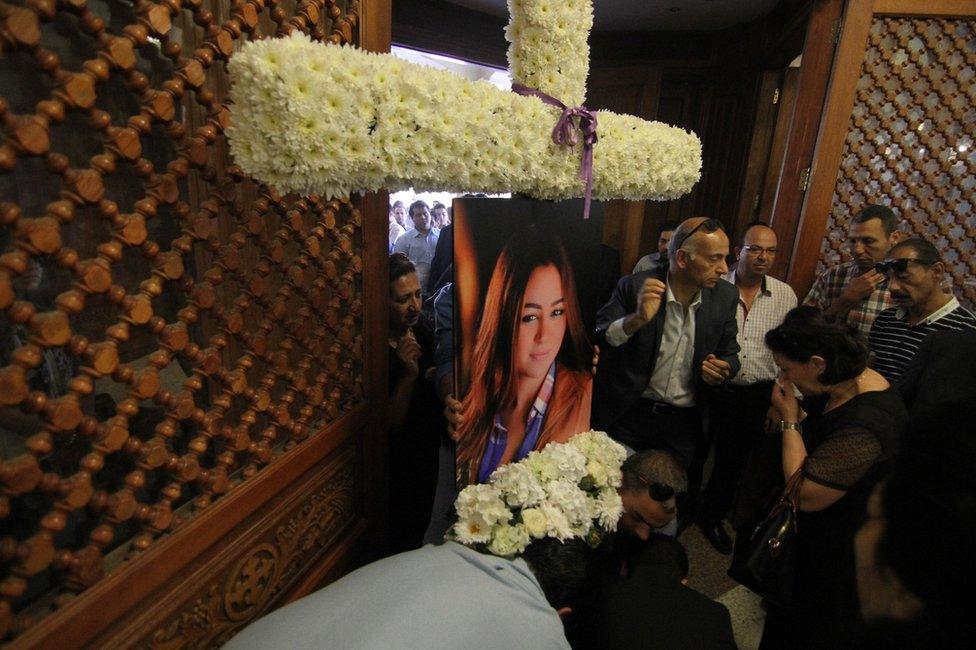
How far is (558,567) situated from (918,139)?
123 inches

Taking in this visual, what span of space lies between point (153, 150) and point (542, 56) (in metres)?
0.97

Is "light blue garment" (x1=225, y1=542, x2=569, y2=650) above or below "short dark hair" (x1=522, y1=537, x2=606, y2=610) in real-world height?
above

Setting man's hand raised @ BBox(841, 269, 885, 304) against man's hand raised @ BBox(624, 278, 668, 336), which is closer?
man's hand raised @ BBox(624, 278, 668, 336)

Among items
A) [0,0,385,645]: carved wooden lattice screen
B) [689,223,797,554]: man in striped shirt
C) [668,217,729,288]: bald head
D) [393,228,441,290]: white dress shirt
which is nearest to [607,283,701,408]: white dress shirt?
[668,217,729,288]: bald head

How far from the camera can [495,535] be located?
133 centimetres

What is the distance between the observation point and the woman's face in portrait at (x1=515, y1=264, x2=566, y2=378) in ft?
4.92

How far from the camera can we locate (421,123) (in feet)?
3.02

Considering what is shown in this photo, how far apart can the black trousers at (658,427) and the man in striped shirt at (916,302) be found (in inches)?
36.6

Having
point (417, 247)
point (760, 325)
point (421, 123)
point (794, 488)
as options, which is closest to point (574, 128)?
point (421, 123)

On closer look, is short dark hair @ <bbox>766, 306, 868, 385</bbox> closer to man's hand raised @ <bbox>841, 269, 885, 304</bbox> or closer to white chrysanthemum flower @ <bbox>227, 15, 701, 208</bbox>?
man's hand raised @ <bbox>841, 269, 885, 304</bbox>

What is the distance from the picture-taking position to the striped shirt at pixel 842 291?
2.45 m

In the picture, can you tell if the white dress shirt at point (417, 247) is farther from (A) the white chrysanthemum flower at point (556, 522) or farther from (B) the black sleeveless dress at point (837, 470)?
(B) the black sleeveless dress at point (837, 470)

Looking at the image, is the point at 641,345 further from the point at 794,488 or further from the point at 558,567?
the point at 558,567

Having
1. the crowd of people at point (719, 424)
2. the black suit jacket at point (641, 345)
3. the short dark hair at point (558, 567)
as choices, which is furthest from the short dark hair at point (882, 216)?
the short dark hair at point (558, 567)
